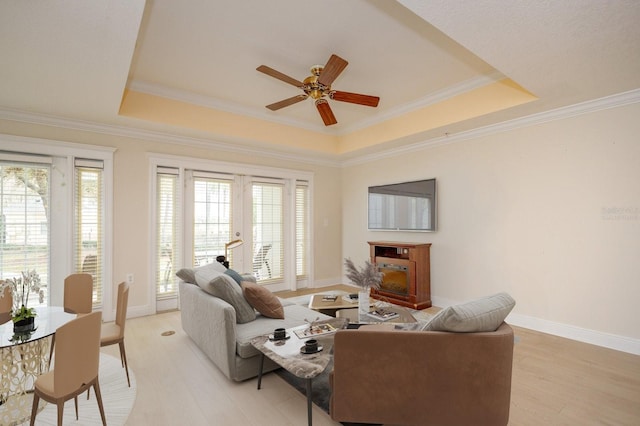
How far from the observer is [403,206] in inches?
203

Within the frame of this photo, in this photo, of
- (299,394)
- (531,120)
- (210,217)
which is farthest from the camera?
(210,217)

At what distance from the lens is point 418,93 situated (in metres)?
4.25

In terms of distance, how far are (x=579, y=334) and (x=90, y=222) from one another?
19.5 ft

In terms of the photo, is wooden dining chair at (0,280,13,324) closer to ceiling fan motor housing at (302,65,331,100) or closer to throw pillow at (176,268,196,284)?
throw pillow at (176,268,196,284)

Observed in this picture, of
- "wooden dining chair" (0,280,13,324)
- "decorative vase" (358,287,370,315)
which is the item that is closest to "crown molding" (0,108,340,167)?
"wooden dining chair" (0,280,13,324)

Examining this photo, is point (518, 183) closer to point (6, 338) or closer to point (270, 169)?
point (270, 169)

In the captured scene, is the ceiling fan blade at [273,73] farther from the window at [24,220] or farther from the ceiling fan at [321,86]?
the window at [24,220]

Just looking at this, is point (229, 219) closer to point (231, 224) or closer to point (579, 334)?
point (231, 224)

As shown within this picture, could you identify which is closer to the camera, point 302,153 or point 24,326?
point 24,326

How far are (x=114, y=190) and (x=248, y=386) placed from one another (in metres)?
3.20

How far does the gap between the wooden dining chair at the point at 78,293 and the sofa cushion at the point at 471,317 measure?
9.92 feet

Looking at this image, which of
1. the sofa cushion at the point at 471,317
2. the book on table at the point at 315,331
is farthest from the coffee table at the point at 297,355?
the sofa cushion at the point at 471,317

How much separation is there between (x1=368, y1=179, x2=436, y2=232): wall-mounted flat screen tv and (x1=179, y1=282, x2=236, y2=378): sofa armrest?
10.9 ft

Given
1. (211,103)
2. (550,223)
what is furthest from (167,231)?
(550,223)
